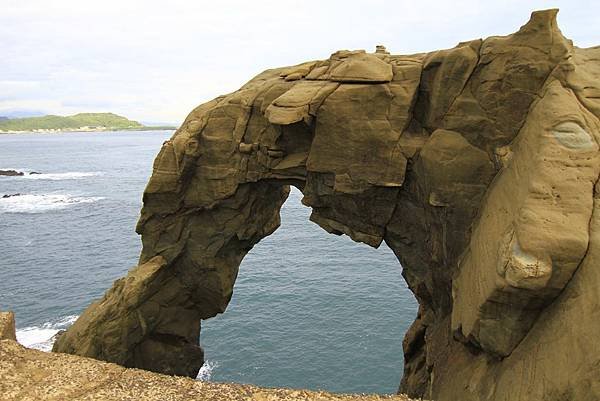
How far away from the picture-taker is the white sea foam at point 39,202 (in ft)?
272

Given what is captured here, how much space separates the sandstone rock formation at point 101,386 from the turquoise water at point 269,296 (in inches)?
700

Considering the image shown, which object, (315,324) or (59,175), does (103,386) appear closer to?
(315,324)

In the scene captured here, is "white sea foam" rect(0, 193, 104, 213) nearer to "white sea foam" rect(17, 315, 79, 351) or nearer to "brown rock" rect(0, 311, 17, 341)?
"white sea foam" rect(17, 315, 79, 351)

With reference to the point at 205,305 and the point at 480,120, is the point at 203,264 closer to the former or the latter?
the point at 205,305

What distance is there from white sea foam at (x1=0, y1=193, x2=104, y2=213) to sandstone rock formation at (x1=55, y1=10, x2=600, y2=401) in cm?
6757

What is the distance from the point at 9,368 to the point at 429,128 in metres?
20.2

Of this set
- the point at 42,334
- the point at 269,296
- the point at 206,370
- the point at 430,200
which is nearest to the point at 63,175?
the point at 42,334

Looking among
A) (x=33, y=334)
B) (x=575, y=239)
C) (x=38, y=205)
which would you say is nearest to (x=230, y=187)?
(x=575, y=239)

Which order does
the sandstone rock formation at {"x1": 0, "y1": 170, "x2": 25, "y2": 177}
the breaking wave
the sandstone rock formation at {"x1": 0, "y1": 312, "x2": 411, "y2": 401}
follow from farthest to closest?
1. the sandstone rock formation at {"x1": 0, "y1": 170, "x2": 25, "y2": 177}
2. the breaking wave
3. the sandstone rock formation at {"x1": 0, "y1": 312, "x2": 411, "y2": 401}

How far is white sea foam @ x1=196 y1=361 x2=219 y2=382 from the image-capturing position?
33.8 m

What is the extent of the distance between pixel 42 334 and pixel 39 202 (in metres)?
60.8

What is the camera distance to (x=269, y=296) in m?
46.2

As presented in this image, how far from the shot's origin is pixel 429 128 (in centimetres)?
2011

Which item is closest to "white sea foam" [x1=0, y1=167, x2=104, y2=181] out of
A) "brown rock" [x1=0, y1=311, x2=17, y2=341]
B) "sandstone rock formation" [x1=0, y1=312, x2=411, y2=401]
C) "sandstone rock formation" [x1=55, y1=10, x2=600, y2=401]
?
"sandstone rock formation" [x1=55, y1=10, x2=600, y2=401]
